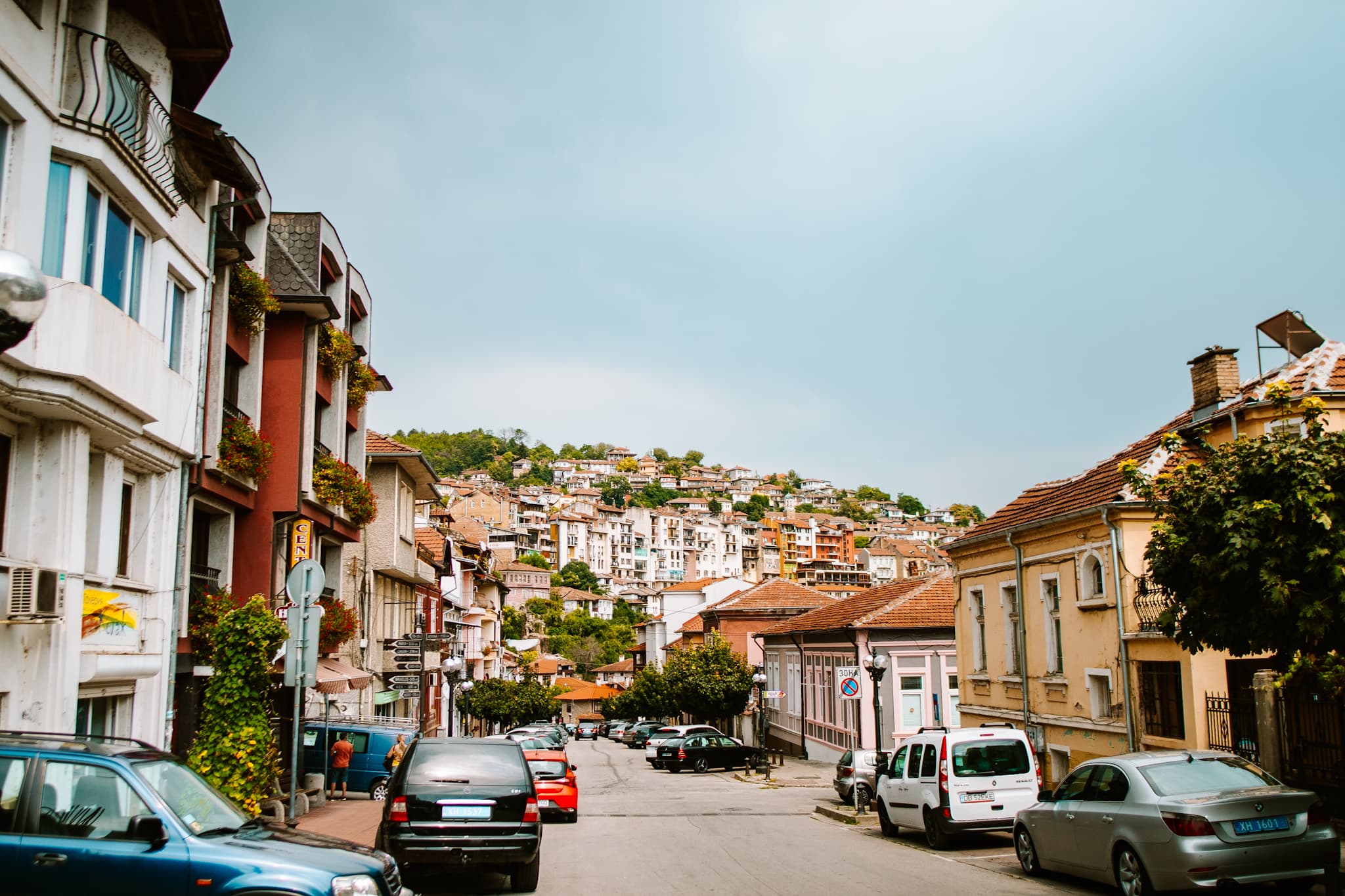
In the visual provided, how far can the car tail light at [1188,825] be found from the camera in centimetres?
1019

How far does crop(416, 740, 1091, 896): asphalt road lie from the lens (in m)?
12.4

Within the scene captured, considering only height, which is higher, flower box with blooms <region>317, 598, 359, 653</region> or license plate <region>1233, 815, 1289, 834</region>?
flower box with blooms <region>317, 598, 359, 653</region>

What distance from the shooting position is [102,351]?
12414 millimetres

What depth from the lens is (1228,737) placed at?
16250mm

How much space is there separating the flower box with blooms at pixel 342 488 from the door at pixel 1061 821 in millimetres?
15255

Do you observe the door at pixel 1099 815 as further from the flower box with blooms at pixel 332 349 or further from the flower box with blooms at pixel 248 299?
the flower box with blooms at pixel 332 349

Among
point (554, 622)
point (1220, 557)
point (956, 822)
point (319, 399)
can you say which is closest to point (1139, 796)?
point (1220, 557)

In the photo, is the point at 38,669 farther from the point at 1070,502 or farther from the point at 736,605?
the point at 736,605

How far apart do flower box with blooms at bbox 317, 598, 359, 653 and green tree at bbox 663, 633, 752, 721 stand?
3012 cm

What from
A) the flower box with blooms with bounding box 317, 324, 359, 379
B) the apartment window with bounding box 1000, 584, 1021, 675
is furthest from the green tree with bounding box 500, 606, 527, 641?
the apartment window with bounding box 1000, 584, 1021, 675

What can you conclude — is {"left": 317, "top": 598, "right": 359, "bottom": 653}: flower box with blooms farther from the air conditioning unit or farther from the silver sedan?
the silver sedan

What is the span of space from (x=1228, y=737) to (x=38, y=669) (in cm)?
1588

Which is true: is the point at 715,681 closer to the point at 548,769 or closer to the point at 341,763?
the point at 341,763

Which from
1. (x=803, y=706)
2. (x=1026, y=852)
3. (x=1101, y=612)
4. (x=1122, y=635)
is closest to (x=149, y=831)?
(x=1026, y=852)
